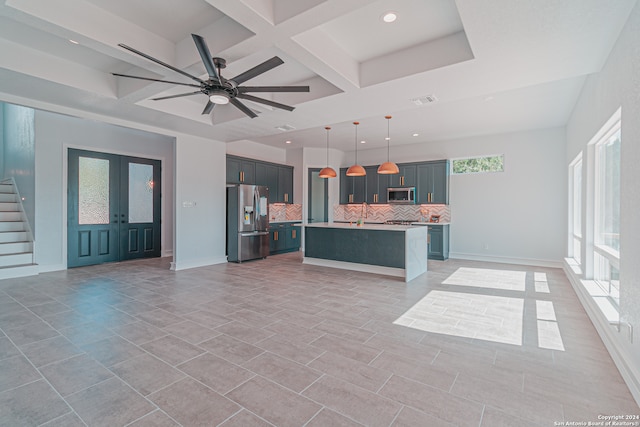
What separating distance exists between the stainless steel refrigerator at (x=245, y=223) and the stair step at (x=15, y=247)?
12.0 ft

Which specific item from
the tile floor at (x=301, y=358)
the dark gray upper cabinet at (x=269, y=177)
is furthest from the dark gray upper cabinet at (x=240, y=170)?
the tile floor at (x=301, y=358)

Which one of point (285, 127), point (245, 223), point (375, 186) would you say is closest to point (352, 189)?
point (375, 186)

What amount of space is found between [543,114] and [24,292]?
28.9ft

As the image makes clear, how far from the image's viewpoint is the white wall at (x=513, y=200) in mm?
6418

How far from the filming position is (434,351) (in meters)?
2.64

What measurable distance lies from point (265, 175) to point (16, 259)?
5.13 meters

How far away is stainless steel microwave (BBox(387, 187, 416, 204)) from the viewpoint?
786 cm

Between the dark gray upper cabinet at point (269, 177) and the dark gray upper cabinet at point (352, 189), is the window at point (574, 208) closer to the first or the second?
the dark gray upper cabinet at point (352, 189)

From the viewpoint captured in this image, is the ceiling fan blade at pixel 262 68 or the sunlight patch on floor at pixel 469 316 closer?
the ceiling fan blade at pixel 262 68

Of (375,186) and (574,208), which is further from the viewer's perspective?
(375,186)

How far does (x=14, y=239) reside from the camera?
5816mm

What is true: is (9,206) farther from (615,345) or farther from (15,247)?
(615,345)

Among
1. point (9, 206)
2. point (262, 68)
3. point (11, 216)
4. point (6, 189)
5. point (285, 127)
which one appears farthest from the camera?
point (6, 189)

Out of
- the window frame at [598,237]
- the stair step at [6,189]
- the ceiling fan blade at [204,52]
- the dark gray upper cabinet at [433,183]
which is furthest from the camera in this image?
the dark gray upper cabinet at [433,183]
